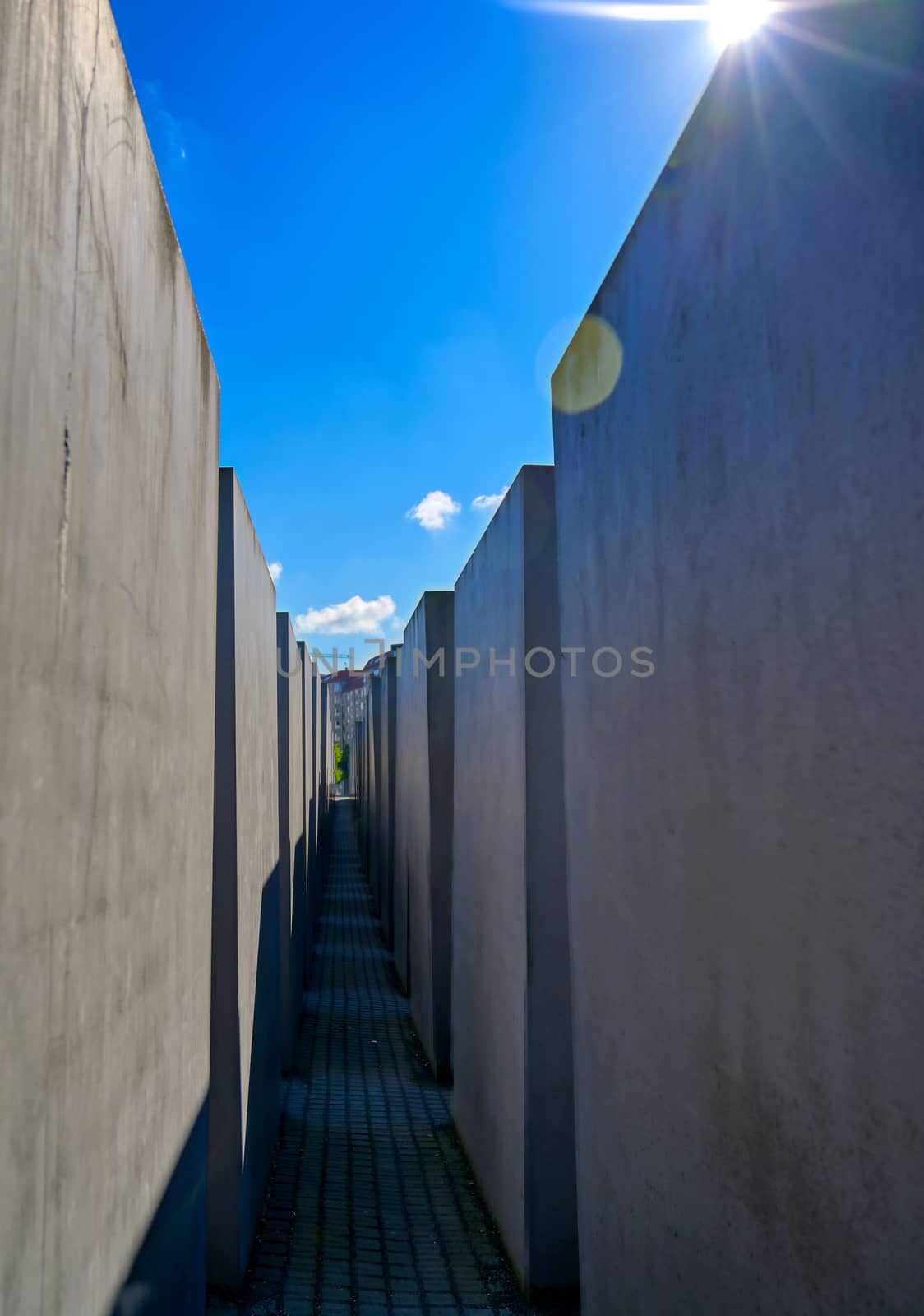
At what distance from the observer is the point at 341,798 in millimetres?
50438

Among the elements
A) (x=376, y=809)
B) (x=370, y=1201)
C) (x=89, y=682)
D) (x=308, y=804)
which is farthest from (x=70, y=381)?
(x=376, y=809)

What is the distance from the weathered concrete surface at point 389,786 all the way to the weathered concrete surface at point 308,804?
3.57ft

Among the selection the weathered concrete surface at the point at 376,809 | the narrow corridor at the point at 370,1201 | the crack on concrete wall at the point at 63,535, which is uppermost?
the crack on concrete wall at the point at 63,535

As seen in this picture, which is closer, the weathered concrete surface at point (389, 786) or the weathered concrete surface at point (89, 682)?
the weathered concrete surface at point (89, 682)

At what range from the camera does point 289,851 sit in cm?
842

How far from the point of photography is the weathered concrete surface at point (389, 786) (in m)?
13.0

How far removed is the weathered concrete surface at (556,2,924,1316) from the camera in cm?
158

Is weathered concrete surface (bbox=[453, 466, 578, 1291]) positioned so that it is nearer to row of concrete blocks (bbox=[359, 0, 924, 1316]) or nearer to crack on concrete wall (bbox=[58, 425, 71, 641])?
row of concrete blocks (bbox=[359, 0, 924, 1316])

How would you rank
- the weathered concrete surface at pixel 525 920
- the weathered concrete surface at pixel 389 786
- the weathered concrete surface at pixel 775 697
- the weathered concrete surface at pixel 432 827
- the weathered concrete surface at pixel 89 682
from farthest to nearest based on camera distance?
1. the weathered concrete surface at pixel 389 786
2. the weathered concrete surface at pixel 432 827
3. the weathered concrete surface at pixel 525 920
4. the weathered concrete surface at pixel 775 697
5. the weathered concrete surface at pixel 89 682

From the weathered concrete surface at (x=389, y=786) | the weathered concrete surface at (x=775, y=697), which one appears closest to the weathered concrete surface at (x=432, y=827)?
the weathered concrete surface at (x=389, y=786)

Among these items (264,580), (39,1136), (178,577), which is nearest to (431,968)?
(264,580)

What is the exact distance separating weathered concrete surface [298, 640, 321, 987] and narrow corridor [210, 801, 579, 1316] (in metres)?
2.78

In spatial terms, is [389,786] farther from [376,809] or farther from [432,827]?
[432,827]

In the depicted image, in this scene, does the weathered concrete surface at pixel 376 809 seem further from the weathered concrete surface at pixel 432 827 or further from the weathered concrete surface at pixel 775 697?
the weathered concrete surface at pixel 775 697
